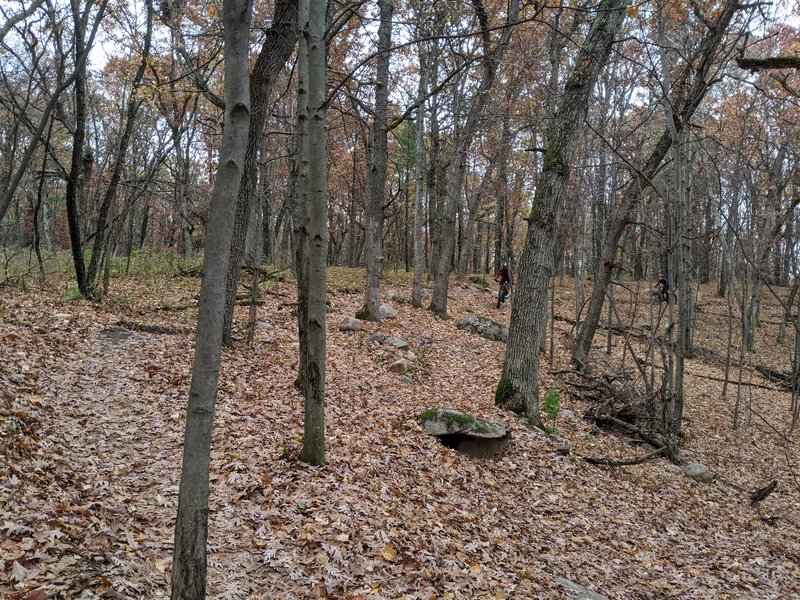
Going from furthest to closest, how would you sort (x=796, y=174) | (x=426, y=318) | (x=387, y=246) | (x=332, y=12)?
(x=387, y=246) < (x=796, y=174) < (x=426, y=318) < (x=332, y=12)

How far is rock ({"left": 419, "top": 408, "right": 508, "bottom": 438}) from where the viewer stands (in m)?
6.75

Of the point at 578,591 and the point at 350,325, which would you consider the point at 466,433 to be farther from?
the point at 350,325

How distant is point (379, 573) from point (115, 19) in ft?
37.5

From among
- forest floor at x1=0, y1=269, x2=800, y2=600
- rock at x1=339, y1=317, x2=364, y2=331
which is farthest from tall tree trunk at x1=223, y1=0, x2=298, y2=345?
rock at x1=339, y1=317, x2=364, y2=331

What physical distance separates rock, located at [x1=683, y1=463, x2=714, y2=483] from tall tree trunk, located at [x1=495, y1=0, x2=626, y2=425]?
2575 millimetres

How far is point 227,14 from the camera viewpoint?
8.01 ft

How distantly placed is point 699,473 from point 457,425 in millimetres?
4399

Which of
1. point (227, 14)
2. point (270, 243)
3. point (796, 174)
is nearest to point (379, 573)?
point (227, 14)

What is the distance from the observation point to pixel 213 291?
2.52 metres

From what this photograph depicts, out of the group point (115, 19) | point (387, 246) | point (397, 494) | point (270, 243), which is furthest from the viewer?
point (387, 246)

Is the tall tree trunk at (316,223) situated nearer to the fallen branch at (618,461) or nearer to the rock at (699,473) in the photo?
the fallen branch at (618,461)

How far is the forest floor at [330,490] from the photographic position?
3.54m

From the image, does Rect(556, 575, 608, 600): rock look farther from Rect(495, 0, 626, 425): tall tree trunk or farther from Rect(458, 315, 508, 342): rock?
Rect(458, 315, 508, 342): rock

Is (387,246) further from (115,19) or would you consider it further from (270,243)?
(115,19)
